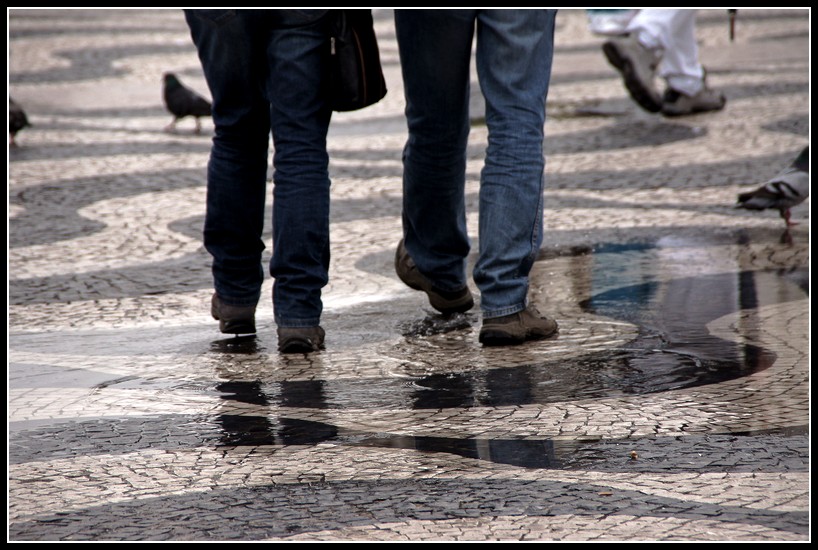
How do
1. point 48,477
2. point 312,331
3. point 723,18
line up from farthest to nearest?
point 723,18 → point 312,331 → point 48,477

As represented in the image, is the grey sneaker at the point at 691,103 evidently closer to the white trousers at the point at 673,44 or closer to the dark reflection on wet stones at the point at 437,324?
the white trousers at the point at 673,44

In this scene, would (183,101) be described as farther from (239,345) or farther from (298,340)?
(298,340)


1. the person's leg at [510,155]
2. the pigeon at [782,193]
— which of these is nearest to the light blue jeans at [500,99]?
the person's leg at [510,155]

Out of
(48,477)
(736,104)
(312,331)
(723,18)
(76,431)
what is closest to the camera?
(48,477)

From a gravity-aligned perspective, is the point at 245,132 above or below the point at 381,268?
above

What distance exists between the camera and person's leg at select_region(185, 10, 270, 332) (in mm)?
4113

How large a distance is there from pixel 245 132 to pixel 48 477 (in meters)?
1.64

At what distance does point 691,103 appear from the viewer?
31.1ft

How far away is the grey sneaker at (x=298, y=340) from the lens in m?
4.07

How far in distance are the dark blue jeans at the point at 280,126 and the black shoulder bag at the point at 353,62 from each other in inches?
1.7

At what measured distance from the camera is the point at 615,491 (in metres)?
2.67

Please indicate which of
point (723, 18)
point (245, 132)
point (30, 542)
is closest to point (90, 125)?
point (245, 132)

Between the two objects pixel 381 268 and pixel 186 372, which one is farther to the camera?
pixel 381 268

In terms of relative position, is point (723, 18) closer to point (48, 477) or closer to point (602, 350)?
point (602, 350)
